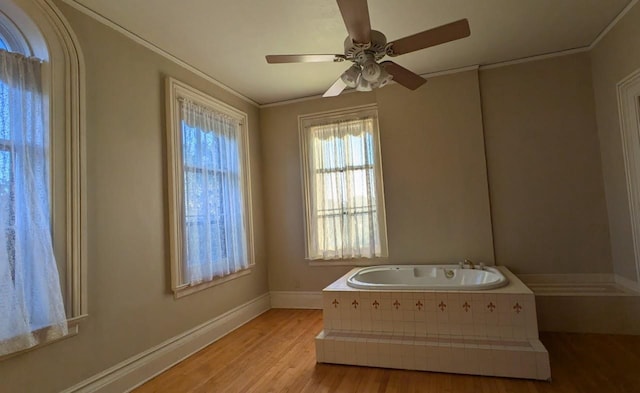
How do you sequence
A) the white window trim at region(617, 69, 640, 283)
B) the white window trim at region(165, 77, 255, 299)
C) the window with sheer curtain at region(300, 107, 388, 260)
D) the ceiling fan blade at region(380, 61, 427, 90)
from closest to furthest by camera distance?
1. the ceiling fan blade at region(380, 61, 427, 90)
2. the white window trim at region(617, 69, 640, 283)
3. the white window trim at region(165, 77, 255, 299)
4. the window with sheer curtain at region(300, 107, 388, 260)

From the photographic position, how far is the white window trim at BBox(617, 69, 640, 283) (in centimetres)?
289

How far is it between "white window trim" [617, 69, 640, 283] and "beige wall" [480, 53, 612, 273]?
464 mm

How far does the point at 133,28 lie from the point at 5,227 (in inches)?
67.7

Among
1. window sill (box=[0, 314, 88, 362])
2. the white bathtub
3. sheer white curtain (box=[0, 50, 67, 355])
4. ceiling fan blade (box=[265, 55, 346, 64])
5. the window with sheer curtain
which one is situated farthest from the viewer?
the window with sheer curtain

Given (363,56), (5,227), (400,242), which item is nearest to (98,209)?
(5,227)

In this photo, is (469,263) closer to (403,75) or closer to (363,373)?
(363,373)

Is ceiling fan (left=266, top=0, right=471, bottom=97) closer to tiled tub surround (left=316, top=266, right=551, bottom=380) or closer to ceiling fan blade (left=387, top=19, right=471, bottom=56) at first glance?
ceiling fan blade (left=387, top=19, right=471, bottom=56)

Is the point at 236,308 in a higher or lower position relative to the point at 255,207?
lower

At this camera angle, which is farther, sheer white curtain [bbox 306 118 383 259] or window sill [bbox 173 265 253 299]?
sheer white curtain [bbox 306 118 383 259]

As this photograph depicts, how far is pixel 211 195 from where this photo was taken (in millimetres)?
3500

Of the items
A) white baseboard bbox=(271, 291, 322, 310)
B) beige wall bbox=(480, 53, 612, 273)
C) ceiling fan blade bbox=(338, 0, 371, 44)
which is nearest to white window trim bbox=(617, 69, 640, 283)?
beige wall bbox=(480, 53, 612, 273)

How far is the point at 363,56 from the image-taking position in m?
2.21

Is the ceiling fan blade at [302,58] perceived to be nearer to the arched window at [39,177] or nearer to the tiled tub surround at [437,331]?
the arched window at [39,177]

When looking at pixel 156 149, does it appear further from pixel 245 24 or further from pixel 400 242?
pixel 400 242
